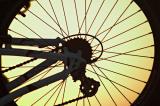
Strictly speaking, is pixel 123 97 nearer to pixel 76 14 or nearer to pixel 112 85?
pixel 112 85

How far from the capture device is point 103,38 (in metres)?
3.61

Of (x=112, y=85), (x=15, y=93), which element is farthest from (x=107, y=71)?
(x=15, y=93)

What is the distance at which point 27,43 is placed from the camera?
2.87m

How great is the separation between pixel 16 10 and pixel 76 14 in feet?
2.11

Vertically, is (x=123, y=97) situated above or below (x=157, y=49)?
below

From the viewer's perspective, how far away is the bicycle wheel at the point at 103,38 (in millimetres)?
3469

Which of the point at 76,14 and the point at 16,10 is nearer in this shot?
the point at 16,10

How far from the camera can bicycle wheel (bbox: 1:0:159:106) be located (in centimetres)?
347

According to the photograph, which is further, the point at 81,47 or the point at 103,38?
the point at 103,38

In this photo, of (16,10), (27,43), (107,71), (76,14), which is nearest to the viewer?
(27,43)

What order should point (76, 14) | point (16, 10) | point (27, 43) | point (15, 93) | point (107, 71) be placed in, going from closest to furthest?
point (15, 93), point (27, 43), point (16, 10), point (76, 14), point (107, 71)

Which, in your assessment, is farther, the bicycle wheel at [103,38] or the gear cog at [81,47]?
the bicycle wheel at [103,38]

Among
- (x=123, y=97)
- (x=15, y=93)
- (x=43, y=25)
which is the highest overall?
(x=43, y=25)

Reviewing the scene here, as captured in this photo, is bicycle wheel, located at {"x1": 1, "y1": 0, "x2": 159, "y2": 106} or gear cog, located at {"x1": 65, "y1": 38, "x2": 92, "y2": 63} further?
bicycle wheel, located at {"x1": 1, "y1": 0, "x2": 159, "y2": 106}
